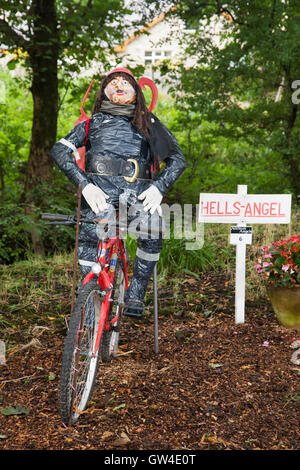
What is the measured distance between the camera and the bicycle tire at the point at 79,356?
2.30 metres

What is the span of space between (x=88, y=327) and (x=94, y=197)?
74cm

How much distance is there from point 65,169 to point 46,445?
1.50 meters

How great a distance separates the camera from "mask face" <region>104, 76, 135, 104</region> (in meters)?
3.04

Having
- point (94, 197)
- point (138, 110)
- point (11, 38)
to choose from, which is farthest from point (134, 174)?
point (11, 38)

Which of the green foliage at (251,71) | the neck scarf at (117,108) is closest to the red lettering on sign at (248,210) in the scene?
the neck scarf at (117,108)

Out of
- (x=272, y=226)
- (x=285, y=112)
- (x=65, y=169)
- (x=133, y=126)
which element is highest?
(x=285, y=112)

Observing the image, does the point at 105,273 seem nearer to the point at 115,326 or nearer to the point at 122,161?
the point at 115,326

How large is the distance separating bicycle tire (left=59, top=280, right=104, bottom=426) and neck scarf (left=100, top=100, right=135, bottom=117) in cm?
114

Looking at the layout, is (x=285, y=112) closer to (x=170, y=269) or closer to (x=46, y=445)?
(x=170, y=269)

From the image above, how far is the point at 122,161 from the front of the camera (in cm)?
296

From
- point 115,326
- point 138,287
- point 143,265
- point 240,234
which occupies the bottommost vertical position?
point 115,326

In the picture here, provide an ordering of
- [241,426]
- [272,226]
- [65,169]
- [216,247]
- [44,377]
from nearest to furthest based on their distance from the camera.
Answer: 1. [241,426]
2. [65,169]
3. [44,377]
4. [216,247]
5. [272,226]

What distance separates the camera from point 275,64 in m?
5.78
